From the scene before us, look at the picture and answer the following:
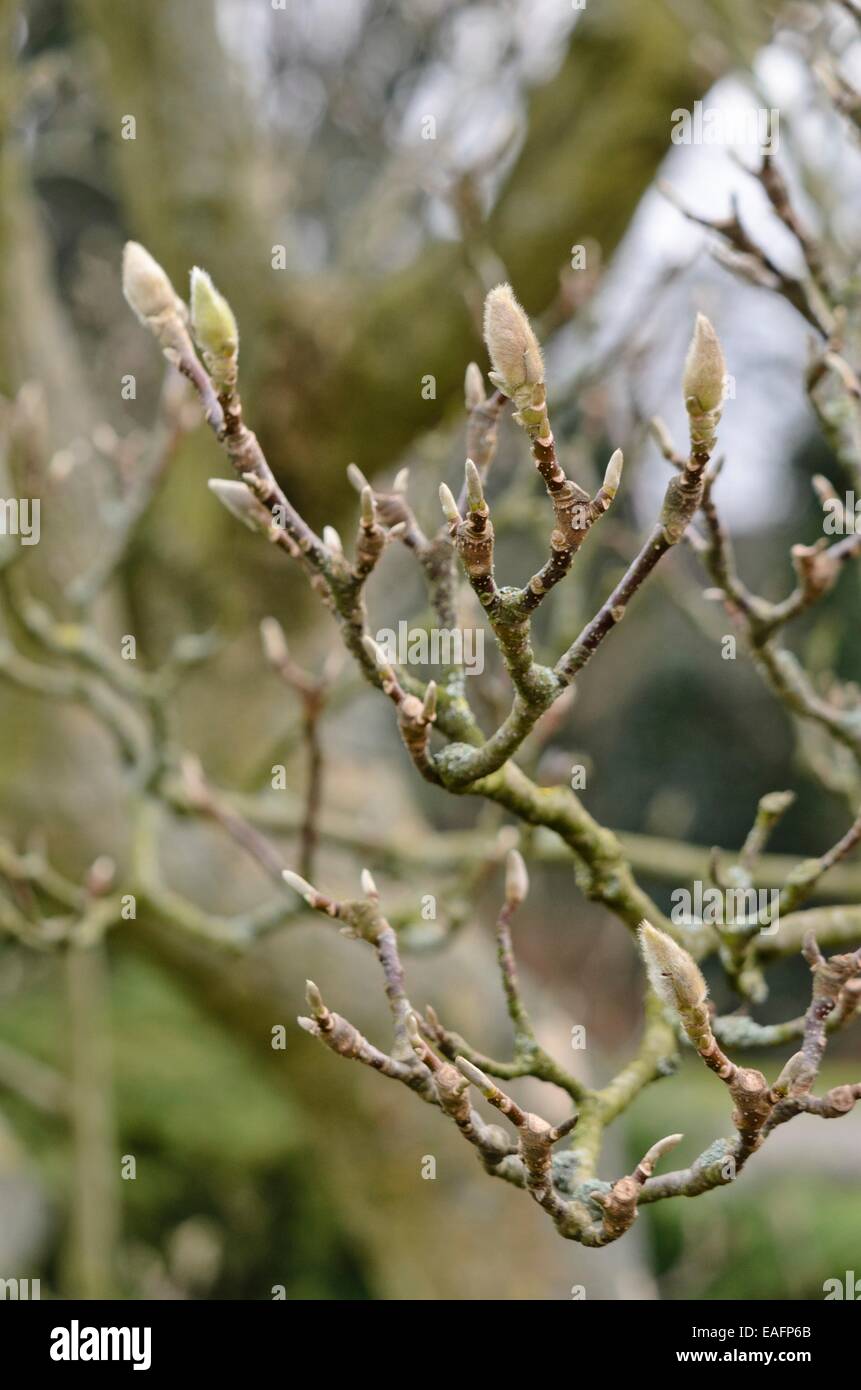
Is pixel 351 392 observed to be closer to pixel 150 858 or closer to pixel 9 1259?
pixel 150 858

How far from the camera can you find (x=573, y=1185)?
3.63 feet

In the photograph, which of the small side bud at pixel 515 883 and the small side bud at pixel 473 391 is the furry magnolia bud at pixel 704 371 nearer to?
the small side bud at pixel 473 391

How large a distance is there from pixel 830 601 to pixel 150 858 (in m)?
7.12

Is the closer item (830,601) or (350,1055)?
(350,1055)

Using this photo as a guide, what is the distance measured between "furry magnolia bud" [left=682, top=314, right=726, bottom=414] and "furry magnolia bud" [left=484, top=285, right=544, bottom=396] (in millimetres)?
102

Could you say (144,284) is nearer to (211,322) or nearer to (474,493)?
(211,322)

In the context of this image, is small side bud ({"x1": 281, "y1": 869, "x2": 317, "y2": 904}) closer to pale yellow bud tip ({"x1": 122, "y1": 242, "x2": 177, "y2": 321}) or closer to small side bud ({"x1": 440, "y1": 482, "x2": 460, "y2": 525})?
small side bud ({"x1": 440, "y1": 482, "x2": 460, "y2": 525})

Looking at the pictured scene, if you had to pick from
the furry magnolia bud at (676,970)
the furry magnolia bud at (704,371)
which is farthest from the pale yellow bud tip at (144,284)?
the furry magnolia bud at (676,970)

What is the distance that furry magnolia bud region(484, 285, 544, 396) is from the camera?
0.83m

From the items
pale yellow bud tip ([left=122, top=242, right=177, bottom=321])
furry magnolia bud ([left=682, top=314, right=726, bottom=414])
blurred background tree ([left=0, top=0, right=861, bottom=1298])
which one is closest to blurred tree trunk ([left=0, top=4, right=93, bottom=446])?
blurred background tree ([left=0, top=0, right=861, bottom=1298])

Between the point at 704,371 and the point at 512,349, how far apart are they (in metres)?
0.13

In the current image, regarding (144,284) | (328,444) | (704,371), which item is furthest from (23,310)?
(704,371)
